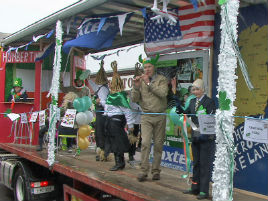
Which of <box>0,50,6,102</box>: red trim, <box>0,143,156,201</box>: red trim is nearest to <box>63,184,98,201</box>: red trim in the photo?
<box>0,143,156,201</box>: red trim

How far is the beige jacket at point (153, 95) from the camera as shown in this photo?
445 cm

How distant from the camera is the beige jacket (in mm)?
4445

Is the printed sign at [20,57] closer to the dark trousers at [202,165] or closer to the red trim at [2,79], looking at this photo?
the red trim at [2,79]

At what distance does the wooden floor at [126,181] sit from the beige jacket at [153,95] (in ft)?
3.29

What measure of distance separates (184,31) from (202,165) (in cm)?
249

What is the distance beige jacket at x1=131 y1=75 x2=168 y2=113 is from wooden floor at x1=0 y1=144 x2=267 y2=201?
3.29 feet

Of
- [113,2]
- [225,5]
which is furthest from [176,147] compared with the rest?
[225,5]

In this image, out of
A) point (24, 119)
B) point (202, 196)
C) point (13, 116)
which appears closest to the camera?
point (202, 196)

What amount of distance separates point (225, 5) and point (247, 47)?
1.69 meters

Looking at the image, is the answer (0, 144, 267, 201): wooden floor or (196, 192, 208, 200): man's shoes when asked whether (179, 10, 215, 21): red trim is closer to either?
(0, 144, 267, 201): wooden floor

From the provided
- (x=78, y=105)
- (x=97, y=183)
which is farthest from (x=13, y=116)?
(x=97, y=183)

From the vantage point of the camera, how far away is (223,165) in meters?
2.86

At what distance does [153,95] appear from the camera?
14.9 feet

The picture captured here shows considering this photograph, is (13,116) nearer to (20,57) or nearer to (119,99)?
(20,57)
